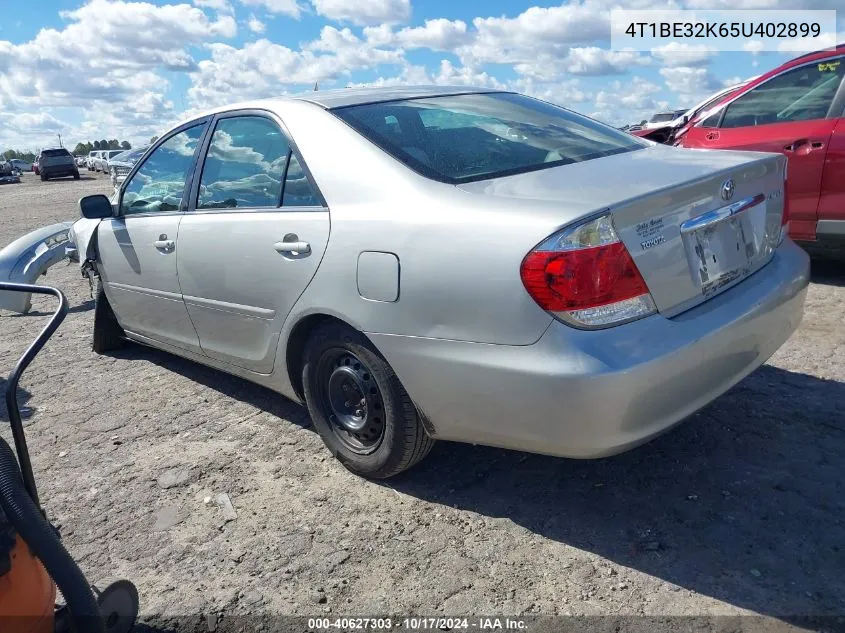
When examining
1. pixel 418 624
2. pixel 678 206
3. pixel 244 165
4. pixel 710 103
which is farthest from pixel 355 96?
pixel 710 103

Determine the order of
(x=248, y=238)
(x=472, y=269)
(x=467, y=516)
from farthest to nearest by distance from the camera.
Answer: (x=248, y=238), (x=467, y=516), (x=472, y=269)

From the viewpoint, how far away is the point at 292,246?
9.97 feet

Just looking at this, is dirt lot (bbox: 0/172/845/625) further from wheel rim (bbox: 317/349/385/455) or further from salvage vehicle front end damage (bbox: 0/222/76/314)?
salvage vehicle front end damage (bbox: 0/222/76/314)

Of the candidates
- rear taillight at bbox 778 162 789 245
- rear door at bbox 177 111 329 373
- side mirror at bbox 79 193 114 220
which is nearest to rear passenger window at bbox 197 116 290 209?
rear door at bbox 177 111 329 373

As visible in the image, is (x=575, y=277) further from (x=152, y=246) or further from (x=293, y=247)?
(x=152, y=246)

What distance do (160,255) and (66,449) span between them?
111 cm

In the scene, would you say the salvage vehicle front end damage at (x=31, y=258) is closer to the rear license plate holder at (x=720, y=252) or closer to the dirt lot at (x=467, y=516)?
the dirt lot at (x=467, y=516)

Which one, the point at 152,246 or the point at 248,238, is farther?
the point at 152,246

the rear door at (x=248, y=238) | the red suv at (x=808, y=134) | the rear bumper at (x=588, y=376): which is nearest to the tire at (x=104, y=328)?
the rear door at (x=248, y=238)

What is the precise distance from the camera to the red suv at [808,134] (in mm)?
5215

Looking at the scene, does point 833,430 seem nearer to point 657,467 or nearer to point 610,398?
point 657,467

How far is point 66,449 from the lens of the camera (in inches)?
145

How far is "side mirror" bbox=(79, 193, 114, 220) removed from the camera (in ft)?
14.3

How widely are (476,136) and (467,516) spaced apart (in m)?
1.57
